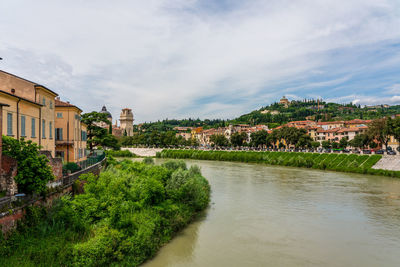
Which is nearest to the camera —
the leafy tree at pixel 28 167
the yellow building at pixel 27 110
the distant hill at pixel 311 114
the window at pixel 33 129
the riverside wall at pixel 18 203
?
the riverside wall at pixel 18 203

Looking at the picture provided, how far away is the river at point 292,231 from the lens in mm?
12734

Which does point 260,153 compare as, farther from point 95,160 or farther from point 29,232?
point 29,232

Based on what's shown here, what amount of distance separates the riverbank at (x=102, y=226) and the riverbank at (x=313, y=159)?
1231 inches

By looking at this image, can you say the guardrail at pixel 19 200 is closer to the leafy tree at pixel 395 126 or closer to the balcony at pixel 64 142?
the balcony at pixel 64 142

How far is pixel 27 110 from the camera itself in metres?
15.8

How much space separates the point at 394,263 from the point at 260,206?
9.60 metres

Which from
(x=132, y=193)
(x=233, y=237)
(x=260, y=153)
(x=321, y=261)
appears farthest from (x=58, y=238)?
(x=260, y=153)

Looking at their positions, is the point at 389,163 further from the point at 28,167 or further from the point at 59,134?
the point at 28,167

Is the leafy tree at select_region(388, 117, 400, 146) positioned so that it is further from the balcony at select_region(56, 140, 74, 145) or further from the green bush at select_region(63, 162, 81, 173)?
the green bush at select_region(63, 162, 81, 173)

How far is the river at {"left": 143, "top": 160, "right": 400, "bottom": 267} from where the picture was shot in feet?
41.8

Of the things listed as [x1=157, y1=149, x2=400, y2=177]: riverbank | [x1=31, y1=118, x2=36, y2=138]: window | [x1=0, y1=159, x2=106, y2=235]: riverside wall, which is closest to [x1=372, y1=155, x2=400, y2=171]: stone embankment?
[x1=157, y1=149, x2=400, y2=177]: riverbank

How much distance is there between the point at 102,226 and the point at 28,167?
11.8 feet

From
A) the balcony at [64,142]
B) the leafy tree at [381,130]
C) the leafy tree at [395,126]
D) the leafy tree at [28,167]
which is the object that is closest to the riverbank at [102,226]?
the leafy tree at [28,167]

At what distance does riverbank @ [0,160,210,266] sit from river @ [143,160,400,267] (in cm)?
98
